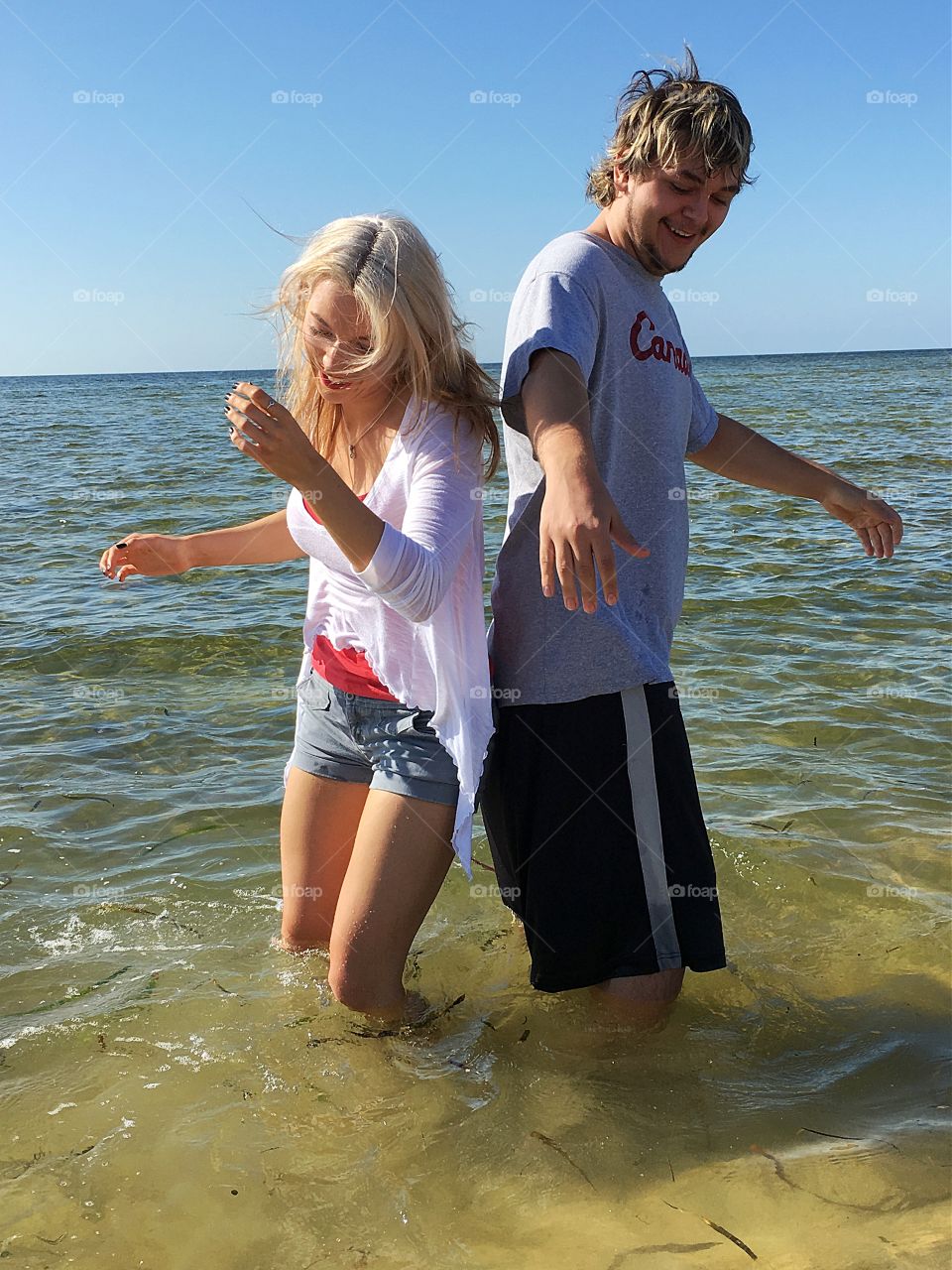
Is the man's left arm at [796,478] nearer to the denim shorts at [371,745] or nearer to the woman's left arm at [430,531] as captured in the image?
the woman's left arm at [430,531]

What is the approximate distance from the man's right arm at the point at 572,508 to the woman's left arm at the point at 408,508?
0.26 m

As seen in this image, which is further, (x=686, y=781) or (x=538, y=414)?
(x=686, y=781)

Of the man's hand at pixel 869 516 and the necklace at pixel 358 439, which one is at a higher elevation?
the necklace at pixel 358 439

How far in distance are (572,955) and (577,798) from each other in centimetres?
39

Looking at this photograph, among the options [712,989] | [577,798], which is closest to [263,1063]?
[577,798]

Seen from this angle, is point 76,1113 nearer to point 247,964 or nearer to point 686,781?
point 247,964

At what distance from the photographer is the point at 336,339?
267 cm

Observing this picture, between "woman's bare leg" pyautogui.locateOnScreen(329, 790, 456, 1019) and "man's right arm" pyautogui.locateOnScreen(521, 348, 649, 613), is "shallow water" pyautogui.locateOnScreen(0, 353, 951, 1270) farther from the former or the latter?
"man's right arm" pyautogui.locateOnScreen(521, 348, 649, 613)

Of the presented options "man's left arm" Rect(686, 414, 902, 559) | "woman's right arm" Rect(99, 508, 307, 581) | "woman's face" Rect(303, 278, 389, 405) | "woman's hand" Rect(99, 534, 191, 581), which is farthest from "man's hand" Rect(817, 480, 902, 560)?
"woman's hand" Rect(99, 534, 191, 581)

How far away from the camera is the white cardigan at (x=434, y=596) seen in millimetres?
2498

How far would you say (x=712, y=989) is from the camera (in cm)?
337

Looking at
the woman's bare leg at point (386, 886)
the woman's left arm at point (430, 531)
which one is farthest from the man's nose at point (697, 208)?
the woman's bare leg at point (386, 886)

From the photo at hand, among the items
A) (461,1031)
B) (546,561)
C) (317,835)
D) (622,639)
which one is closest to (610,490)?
(622,639)

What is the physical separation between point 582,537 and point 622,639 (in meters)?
0.63
